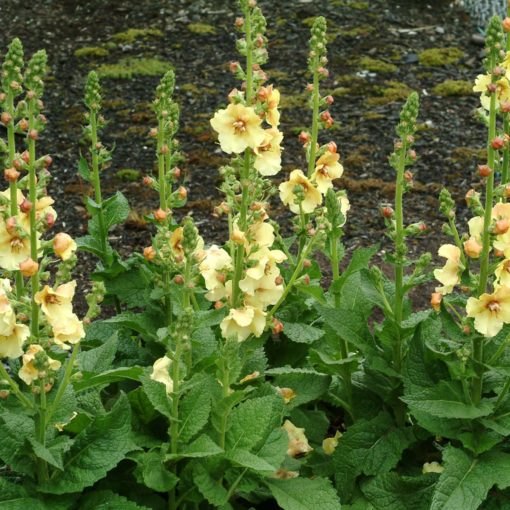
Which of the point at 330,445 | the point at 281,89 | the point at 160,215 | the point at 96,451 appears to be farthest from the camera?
the point at 281,89

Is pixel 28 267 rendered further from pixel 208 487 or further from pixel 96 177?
pixel 96 177

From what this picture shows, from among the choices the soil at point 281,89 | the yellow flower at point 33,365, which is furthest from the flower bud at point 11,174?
the soil at point 281,89

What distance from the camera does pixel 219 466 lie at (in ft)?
9.43

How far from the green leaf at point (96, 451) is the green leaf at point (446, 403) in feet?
2.78

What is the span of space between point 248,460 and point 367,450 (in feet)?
2.08

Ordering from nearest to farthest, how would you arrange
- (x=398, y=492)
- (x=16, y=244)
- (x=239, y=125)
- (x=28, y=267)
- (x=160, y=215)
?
(x=28, y=267), (x=16, y=244), (x=239, y=125), (x=398, y=492), (x=160, y=215)

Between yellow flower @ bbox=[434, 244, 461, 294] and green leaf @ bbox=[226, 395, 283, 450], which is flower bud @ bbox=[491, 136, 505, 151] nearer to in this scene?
yellow flower @ bbox=[434, 244, 461, 294]

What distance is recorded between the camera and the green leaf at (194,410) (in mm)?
2832

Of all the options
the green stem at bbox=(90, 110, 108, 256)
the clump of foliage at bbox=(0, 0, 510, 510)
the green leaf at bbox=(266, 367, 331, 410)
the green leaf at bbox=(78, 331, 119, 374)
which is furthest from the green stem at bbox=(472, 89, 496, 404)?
the green stem at bbox=(90, 110, 108, 256)

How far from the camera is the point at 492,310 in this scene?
9.39 ft

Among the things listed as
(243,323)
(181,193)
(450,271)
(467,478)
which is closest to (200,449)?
(243,323)

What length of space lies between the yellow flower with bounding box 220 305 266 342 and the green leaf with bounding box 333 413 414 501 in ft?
1.76

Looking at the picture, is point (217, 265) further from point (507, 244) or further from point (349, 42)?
point (349, 42)

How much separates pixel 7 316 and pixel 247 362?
3.32 ft
